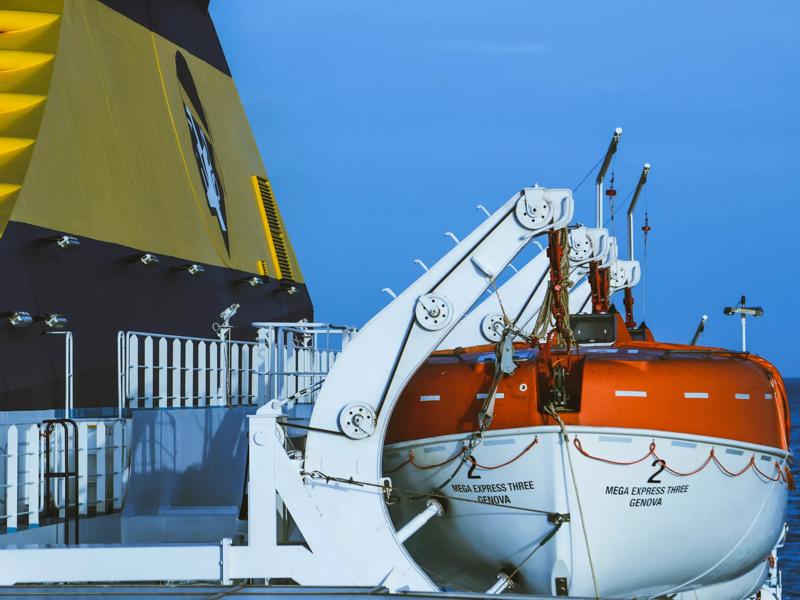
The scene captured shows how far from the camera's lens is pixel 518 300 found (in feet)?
52.6

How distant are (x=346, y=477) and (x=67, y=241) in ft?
19.8

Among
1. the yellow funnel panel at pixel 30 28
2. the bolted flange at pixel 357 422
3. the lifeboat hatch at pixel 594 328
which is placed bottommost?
the bolted flange at pixel 357 422

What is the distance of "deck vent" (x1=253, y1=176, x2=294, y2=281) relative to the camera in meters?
24.2

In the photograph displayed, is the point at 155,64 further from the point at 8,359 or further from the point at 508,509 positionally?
the point at 508,509

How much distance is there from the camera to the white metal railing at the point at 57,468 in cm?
1221

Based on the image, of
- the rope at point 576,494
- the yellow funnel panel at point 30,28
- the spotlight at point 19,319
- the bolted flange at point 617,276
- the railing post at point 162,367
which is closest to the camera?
the rope at point 576,494

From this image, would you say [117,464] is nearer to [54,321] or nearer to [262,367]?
[54,321]

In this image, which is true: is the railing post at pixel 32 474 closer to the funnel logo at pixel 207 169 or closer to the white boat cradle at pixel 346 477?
the white boat cradle at pixel 346 477

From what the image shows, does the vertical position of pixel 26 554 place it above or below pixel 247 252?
below

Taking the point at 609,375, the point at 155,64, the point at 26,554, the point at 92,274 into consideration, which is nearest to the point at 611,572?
the point at 609,375

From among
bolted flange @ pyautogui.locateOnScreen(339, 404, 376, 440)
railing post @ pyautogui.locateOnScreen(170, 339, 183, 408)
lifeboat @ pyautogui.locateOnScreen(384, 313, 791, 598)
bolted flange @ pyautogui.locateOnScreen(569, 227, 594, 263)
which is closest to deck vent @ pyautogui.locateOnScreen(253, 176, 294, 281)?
railing post @ pyautogui.locateOnScreen(170, 339, 183, 408)

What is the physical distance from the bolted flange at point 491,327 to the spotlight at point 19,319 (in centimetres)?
513

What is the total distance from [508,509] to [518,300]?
4753 mm

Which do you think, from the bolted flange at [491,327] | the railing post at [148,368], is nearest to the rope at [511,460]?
the bolted flange at [491,327]
